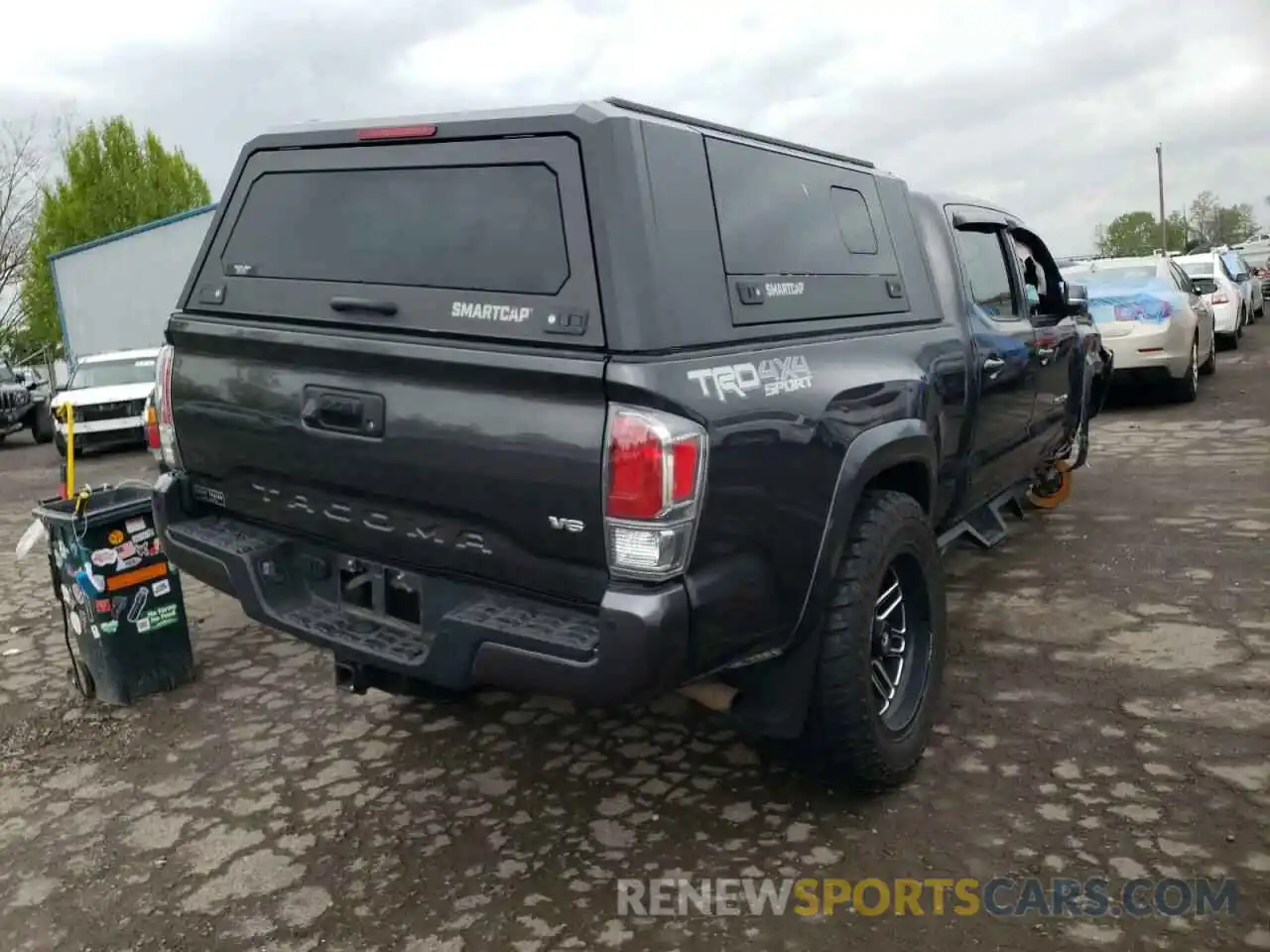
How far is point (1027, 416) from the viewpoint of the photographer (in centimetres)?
500

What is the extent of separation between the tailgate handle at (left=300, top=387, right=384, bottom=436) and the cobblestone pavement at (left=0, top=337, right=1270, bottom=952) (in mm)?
1258

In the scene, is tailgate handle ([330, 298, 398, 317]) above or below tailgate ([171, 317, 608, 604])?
above

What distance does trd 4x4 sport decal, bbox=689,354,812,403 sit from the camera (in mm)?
2561

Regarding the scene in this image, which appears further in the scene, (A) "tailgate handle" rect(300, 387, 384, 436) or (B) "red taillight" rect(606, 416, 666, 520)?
(A) "tailgate handle" rect(300, 387, 384, 436)

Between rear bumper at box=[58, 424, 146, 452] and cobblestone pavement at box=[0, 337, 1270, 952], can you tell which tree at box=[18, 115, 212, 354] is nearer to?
rear bumper at box=[58, 424, 146, 452]

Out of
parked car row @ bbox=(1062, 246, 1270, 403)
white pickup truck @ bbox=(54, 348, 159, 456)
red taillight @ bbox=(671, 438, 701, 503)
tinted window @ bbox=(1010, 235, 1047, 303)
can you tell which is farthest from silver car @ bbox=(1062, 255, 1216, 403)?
white pickup truck @ bbox=(54, 348, 159, 456)


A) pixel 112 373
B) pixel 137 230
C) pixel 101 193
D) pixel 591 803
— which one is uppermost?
pixel 101 193

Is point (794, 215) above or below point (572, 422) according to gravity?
above

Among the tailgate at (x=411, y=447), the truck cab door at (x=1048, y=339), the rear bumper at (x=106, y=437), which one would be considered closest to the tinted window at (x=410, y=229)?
the tailgate at (x=411, y=447)

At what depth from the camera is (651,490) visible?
2410mm

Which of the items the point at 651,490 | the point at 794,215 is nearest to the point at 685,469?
the point at 651,490

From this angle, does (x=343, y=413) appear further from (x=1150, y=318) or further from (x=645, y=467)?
(x=1150, y=318)

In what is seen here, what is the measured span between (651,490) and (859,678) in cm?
102

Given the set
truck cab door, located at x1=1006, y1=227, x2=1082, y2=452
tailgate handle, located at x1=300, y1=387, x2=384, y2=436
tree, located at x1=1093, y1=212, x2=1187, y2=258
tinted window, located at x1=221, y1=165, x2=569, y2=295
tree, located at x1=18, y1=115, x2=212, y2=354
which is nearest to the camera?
tinted window, located at x1=221, y1=165, x2=569, y2=295
